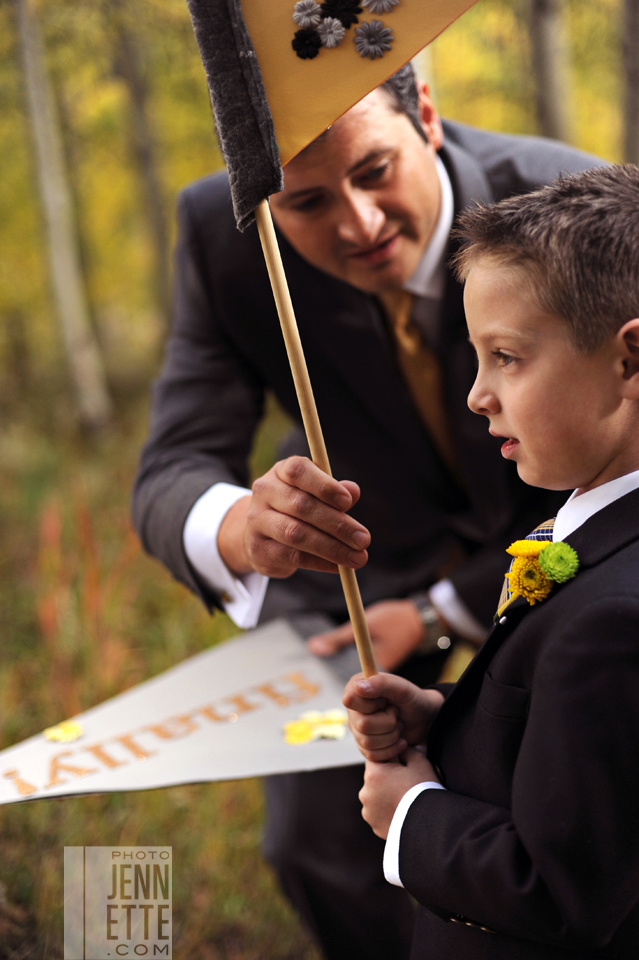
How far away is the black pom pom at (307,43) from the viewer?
88 centimetres

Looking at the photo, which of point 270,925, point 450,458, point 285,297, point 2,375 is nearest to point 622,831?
point 285,297

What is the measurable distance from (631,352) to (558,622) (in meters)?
0.26

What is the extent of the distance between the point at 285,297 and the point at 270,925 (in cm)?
200

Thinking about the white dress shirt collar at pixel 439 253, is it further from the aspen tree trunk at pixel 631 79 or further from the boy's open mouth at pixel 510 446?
the aspen tree trunk at pixel 631 79

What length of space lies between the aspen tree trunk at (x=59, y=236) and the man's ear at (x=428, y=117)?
3905 millimetres

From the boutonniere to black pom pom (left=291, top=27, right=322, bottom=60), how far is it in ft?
1.86

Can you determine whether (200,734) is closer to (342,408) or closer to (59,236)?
(342,408)

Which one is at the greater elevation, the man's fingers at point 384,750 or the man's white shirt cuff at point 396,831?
the man's fingers at point 384,750

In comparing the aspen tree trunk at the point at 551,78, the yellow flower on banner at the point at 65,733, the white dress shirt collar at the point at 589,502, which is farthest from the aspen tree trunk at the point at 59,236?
the white dress shirt collar at the point at 589,502

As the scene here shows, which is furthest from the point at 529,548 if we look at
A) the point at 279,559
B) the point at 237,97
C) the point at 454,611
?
the point at 454,611

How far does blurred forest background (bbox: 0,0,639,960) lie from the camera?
A: 232 centimetres

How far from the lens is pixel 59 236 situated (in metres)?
5.56

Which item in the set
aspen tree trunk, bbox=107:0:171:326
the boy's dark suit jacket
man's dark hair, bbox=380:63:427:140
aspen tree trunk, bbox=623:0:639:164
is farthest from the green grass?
aspen tree trunk, bbox=107:0:171:326

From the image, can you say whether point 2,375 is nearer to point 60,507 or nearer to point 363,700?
point 60,507
